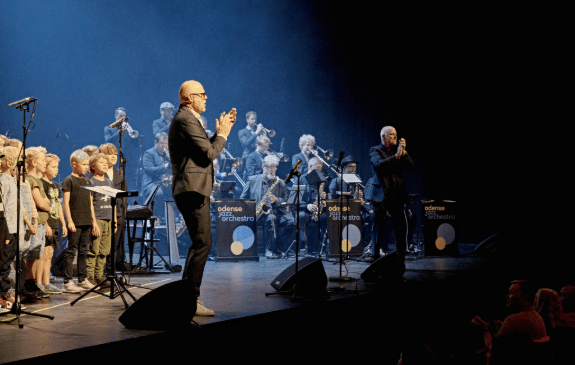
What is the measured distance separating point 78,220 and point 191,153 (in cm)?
230

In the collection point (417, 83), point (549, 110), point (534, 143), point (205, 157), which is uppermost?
point (417, 83)

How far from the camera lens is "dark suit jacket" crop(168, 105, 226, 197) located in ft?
11.0

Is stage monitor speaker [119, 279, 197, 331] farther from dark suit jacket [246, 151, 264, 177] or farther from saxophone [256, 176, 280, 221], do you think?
dark suit jacket [246, 151, 264, 177]

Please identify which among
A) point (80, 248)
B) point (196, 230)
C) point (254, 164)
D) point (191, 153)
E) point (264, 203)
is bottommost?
point (80, 248)

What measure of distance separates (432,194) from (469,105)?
221 cm

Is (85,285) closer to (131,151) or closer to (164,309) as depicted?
(164,309)

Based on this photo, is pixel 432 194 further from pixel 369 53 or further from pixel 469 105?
pixel 369 53

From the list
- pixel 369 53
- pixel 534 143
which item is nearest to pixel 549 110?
pixel 534 143

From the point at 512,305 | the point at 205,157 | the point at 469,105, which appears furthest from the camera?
the point at 469,105

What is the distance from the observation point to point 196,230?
11.2ft

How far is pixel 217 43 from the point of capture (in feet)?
46.2

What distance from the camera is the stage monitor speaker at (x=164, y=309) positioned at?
3047 mm

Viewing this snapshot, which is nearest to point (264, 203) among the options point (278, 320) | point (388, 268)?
point (388, 268)

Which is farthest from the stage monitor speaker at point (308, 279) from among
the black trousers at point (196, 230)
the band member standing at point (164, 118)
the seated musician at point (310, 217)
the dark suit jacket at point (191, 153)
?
the band member standing at point (164, 118)
